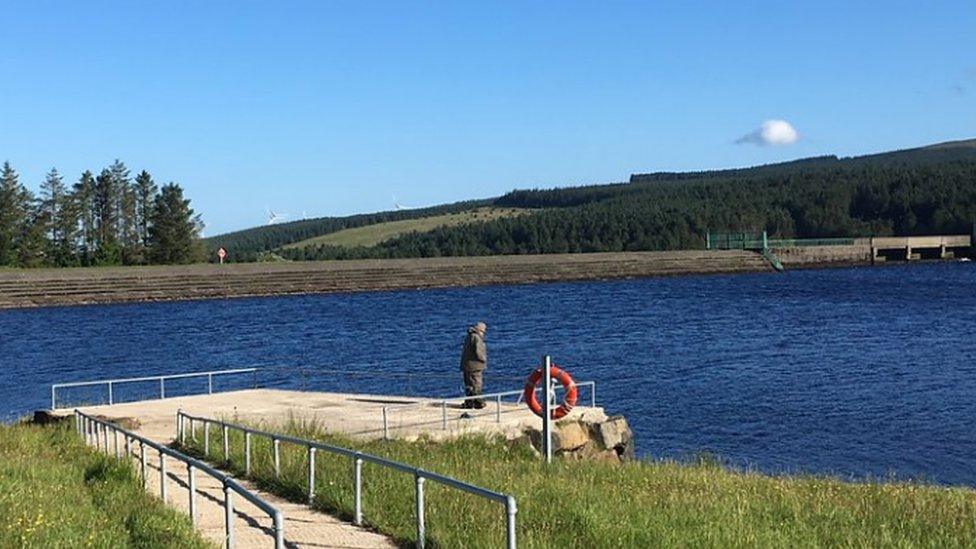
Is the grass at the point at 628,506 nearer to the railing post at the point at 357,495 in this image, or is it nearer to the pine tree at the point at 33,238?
the railing post at the point at 357,495

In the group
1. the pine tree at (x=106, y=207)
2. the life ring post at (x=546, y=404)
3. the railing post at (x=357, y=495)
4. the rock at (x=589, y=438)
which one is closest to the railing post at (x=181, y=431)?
the rock at (x=589, y=438)

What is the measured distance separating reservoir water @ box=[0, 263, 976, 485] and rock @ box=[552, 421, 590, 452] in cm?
439

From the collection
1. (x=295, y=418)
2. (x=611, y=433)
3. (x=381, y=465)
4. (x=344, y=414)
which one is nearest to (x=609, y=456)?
(x=611, y=433)

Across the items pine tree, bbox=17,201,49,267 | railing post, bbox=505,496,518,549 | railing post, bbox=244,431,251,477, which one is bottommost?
railing post, bbox=244,431,251,477

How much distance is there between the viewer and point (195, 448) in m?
19.6

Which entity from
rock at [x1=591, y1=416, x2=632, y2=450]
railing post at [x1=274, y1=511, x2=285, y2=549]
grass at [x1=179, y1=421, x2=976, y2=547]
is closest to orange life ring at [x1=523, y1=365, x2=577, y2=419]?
rock at [x1=591, y1=416, x2=632, y2=450]

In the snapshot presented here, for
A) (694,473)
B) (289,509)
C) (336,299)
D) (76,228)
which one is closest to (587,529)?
(289,509)

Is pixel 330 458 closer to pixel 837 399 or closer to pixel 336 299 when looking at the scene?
pixel 837 399

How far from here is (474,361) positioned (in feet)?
81.7

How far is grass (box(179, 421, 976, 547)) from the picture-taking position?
37.6 ft

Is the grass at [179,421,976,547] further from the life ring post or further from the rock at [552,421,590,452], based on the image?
the rock at [552,421,590,452]

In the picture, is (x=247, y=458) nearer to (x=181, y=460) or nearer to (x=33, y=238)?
(x=181, y=460)

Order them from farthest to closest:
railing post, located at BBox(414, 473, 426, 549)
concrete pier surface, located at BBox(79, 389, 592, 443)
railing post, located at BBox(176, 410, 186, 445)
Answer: concrete pier surface, located at BBox(79, 389, 592, 443)
railing post, located at BBox(176, 410, 186, 445)
railing post, located at BBox(414, 473, 426, 549)

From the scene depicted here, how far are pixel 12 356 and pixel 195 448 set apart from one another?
4457cm
